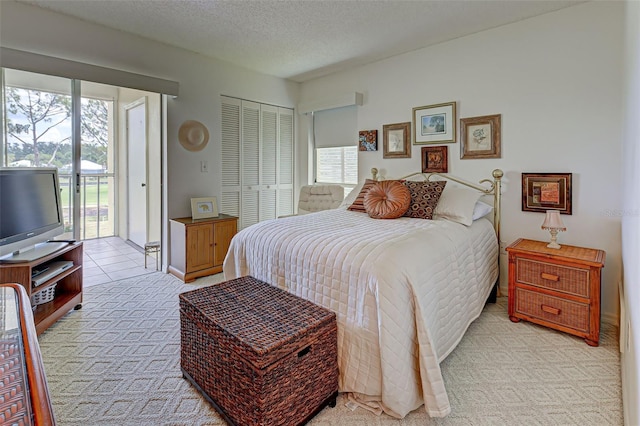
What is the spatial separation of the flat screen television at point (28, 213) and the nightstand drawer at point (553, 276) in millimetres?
3420

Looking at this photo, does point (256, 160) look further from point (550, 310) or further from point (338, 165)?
point (550, 310)

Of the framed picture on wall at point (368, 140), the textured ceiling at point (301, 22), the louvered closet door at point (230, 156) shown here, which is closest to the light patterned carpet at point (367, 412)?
the louvered closet door at point (230, 156)

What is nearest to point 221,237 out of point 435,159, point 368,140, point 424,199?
point 368,140

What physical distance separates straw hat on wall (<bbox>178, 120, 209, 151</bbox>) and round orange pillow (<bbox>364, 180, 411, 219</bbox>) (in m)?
2.10

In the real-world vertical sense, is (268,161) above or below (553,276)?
above

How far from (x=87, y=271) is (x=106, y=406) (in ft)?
8.61

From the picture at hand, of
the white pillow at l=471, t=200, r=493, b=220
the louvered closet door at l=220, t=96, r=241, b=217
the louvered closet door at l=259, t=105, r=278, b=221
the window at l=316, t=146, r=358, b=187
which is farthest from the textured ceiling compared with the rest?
the white pillow at l=471, t=200, r=493, b=220

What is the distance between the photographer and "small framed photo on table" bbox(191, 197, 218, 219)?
3.67m

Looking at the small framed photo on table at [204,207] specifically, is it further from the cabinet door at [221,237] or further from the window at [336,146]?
the window at [336,146]

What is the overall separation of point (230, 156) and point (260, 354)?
3.31 m

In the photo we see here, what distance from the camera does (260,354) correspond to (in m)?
1.26

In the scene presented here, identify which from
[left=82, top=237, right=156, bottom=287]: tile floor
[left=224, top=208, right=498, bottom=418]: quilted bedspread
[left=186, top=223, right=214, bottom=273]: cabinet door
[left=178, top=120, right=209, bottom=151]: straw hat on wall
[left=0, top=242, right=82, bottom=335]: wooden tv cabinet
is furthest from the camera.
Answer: [left=178, top=120, right=209, bottom=151]: straw hat on wall

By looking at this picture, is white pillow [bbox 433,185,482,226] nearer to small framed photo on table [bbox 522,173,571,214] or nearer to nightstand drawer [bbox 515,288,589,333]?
small framed photo on table [bbox 522,173,571,214]

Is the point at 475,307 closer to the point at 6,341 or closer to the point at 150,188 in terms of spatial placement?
the point at 6,341
